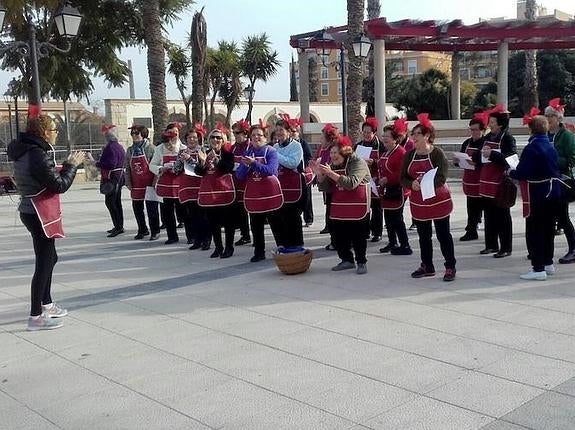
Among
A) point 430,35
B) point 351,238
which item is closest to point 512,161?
point 351,238

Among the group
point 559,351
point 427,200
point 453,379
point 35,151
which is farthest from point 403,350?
point 35,151

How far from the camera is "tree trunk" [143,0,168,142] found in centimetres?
1770

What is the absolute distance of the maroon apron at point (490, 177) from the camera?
26.5 feet

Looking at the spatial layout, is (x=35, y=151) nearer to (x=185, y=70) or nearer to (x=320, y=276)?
(x=320, y=276)

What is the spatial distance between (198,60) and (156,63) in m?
7.74

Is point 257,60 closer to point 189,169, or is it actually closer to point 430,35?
point 430,35

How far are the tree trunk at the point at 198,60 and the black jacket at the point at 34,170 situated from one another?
18.3m

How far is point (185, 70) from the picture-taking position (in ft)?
127

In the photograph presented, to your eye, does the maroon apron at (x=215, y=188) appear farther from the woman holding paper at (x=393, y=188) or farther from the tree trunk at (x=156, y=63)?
the tree trunk at (x=156, y=63)

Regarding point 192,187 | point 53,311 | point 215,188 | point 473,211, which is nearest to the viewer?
point 53,311

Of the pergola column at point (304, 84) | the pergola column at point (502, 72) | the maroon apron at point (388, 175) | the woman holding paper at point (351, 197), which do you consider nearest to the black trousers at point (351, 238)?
the woman holding paper at point (351, 197)

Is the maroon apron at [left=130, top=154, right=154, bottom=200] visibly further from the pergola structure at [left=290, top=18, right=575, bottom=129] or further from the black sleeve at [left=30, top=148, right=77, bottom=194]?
the pergola structure at [left=290, top=18, right=575, bottom=129]

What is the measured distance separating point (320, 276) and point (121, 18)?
18.3 metres

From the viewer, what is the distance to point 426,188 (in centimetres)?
675
